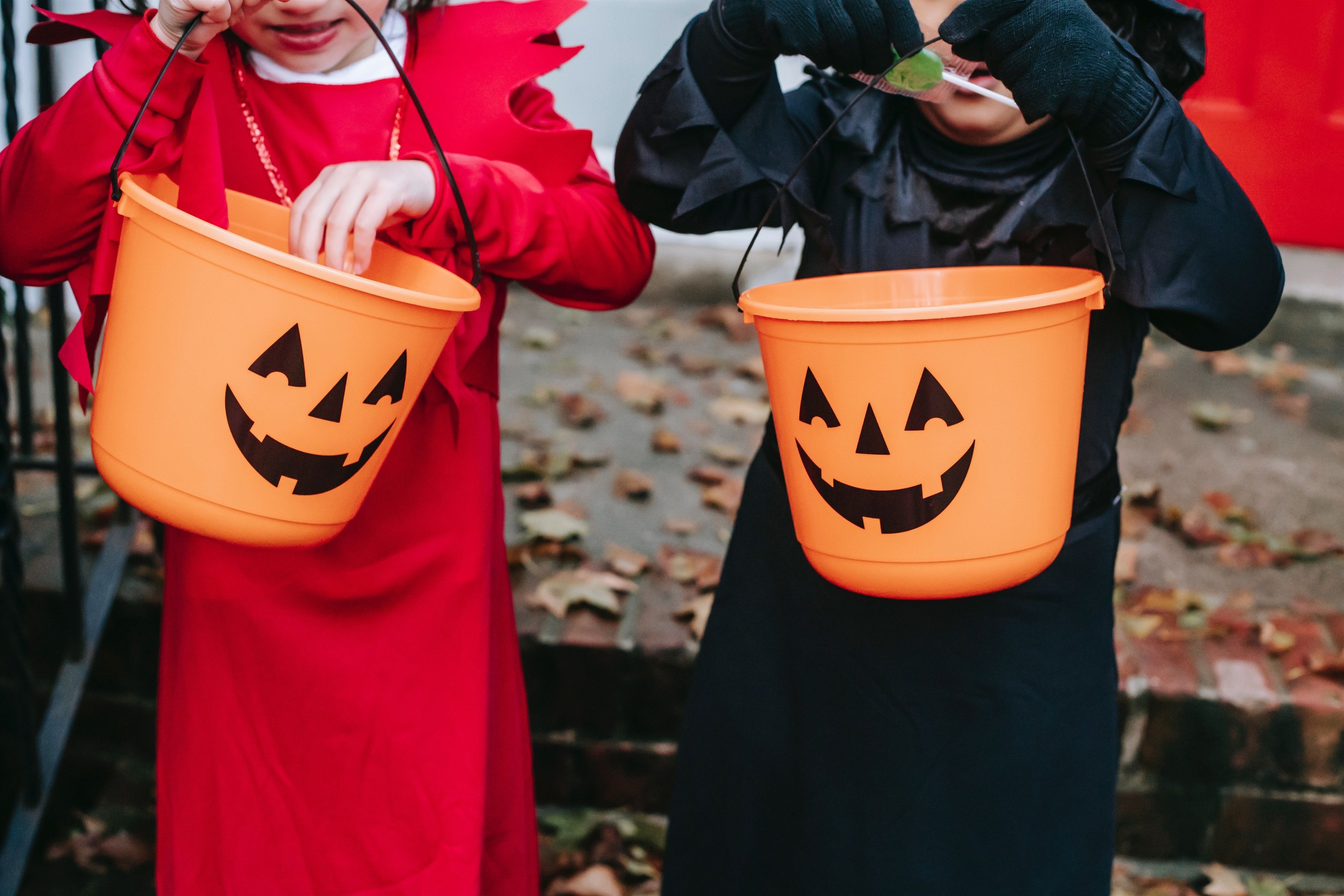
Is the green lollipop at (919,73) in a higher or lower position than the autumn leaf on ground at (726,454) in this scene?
higher

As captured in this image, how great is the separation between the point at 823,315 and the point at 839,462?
16 centimetres

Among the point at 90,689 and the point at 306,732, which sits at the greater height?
the point at 306,732

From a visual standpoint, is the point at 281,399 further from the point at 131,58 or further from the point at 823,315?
the point at 823,315

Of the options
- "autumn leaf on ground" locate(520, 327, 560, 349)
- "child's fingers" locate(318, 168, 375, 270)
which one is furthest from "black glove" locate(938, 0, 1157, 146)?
"autumn leaf on ground" locate(520, 327, 560, 349)

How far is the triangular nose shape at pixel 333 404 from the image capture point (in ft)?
3.66

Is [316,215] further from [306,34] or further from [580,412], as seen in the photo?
[580,412]

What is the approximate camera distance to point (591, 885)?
215 cm

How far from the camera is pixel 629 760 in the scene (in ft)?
7.58

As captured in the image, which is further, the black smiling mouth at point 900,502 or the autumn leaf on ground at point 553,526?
the autumn leaf on ground at point 553,526

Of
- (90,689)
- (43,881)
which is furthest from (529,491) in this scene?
(43,881)

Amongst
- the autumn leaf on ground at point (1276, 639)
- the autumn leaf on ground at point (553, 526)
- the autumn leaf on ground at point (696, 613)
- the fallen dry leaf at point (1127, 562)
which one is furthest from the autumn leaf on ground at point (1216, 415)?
the autumn leaf on ground at point (553, 526)

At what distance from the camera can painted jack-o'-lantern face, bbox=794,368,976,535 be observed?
111 centimetres

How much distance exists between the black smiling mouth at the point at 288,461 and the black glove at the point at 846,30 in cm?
60

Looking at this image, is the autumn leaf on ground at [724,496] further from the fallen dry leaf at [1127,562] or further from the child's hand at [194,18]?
the child's hand at [194,18]
